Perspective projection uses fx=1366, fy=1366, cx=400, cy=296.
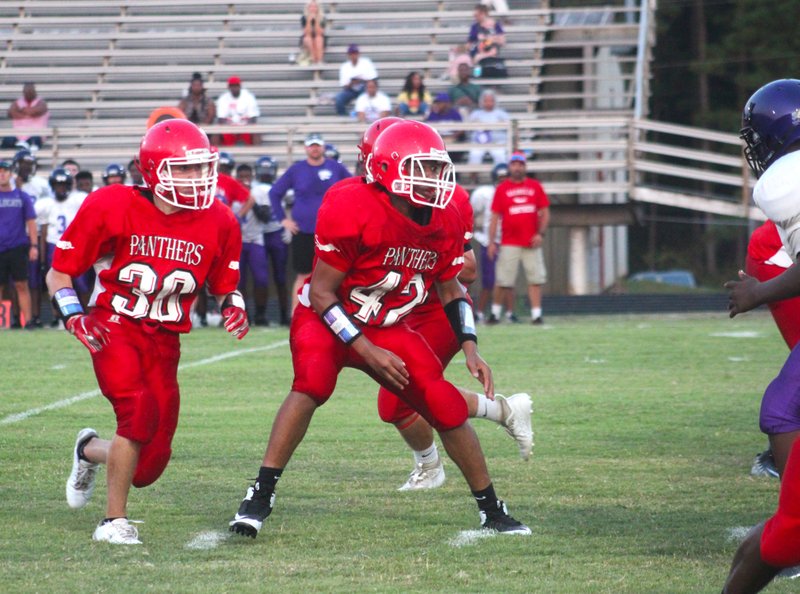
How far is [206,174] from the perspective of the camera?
15.7 ft

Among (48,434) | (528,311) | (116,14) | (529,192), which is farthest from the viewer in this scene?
(116,14)

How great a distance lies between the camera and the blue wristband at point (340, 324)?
471cm

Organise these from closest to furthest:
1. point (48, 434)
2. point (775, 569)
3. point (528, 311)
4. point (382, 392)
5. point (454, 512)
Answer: point (775, 569) < point (454, 512) < point (382, 392) < point (48, 434) < point (528, 311)

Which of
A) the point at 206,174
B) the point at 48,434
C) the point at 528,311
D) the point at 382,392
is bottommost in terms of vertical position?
the point at 528,311

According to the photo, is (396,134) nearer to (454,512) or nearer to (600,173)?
(454,512)

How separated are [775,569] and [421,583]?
107cm

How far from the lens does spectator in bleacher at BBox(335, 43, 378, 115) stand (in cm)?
1891

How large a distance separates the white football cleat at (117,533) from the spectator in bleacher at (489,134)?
12906mm

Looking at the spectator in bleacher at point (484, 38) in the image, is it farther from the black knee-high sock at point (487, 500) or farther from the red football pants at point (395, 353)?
the black knee-high sock at point (487, 500)

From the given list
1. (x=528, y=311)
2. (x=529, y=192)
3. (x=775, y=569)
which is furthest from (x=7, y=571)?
(x=528, y=311)

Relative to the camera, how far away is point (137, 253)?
477 centimetres

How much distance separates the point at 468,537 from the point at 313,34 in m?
16.7

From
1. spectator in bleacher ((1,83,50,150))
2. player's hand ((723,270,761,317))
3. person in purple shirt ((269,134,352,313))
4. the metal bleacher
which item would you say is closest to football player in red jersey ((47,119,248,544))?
player's hand ((723,270,761,317))

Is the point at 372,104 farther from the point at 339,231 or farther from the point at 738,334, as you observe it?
the point at 339,231
